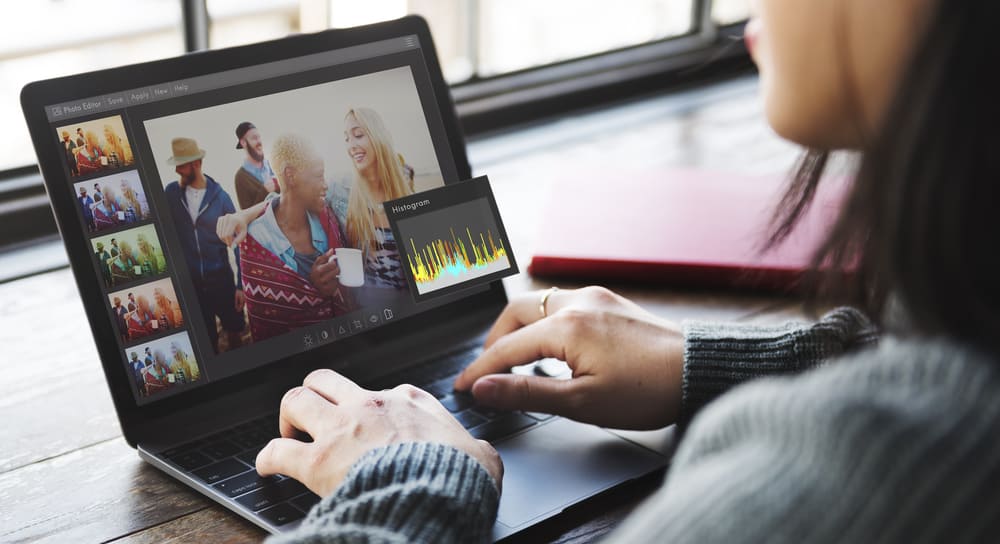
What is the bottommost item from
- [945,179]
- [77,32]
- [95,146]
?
[945,179]

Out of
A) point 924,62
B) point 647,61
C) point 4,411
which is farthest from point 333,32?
Result: point 647,61

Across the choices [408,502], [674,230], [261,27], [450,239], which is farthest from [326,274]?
[261,27]

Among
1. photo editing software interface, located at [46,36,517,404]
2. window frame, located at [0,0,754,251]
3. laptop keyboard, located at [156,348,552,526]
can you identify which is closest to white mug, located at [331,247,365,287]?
photo editing software interface, located at [46,36,517,404]

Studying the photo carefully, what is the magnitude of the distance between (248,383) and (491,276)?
0.85 ft

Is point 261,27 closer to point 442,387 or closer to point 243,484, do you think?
point 442,387

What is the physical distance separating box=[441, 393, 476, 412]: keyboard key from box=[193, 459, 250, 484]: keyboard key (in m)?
0.19

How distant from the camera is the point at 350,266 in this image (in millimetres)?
963

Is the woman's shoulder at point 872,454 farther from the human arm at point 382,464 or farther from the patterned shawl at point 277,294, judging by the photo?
the patterned shawl at point 277,294

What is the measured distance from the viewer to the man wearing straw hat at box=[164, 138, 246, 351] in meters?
0.89

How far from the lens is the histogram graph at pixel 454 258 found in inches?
38.1

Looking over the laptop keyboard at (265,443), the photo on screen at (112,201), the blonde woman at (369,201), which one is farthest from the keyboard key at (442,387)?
the photo on screen at (112,201)

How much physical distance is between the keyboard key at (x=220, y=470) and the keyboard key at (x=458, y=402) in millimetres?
192

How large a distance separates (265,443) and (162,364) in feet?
0.38

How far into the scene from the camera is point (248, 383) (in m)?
0.91
